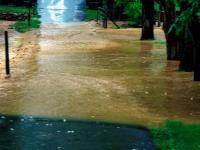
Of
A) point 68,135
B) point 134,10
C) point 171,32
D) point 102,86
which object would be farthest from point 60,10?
point 68,135

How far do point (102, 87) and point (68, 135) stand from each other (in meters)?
4.92

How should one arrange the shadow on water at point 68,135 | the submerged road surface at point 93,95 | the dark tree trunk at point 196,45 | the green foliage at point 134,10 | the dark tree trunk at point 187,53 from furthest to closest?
the green foliage at point 134,10
the dark tree trunk at point 187,53
the dark tree trunk at point 196,45
the submerged road surface at point 93,95
the shadow on water at point 68,135

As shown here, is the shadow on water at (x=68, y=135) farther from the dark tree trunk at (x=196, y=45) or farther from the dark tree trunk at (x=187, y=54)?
the dark tree trunk at (x=187, y=54)

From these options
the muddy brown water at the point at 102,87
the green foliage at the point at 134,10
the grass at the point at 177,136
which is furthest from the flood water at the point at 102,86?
the green foliage at the point at 134,10

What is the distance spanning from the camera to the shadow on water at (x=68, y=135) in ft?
26.7

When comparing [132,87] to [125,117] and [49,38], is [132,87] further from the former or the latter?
[49,38]

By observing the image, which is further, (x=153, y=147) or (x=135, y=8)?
(x=135, y=8)

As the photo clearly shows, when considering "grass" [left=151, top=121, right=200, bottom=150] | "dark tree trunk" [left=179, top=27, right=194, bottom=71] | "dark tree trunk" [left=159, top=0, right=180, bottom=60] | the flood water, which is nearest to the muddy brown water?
the flood water

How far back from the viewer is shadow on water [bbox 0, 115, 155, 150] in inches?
320

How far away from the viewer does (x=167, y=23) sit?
1853 cm

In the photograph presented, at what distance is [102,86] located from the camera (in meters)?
13.8

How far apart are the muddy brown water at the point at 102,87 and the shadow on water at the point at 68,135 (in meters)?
0.63

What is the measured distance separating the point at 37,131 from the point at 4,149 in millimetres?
1248

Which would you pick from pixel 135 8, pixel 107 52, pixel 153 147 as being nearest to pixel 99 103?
pixel 153 147
